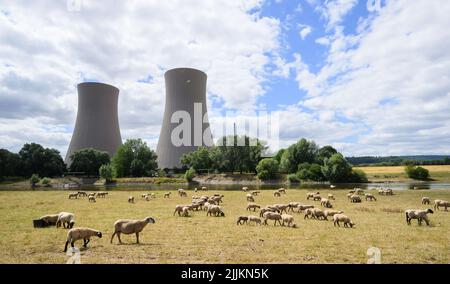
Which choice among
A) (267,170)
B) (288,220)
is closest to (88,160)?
(267,170)

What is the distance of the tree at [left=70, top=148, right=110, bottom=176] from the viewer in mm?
70312

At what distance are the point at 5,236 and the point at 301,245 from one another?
9502mm

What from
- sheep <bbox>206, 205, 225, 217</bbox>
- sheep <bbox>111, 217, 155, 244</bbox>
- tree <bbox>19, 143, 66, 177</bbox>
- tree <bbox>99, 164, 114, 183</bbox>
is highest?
tree <bbox>19, 143, 66, 177</bbox>

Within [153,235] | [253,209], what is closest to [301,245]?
[153,235]

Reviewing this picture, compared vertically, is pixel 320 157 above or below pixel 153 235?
above

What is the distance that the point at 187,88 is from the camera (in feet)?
200

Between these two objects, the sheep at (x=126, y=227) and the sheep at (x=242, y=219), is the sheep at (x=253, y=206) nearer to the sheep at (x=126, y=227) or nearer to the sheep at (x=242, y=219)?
the sheep at (x=242, y=219)

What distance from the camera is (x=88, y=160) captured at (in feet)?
232

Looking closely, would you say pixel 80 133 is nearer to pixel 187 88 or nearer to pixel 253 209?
pixel 187 88

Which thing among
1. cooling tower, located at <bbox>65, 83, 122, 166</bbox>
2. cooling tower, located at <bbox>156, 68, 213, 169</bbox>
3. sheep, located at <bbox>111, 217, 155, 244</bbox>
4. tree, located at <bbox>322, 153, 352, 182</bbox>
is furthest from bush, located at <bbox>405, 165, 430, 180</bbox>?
sheep, located at <bbox>111, 217, 155, 244</bbox>

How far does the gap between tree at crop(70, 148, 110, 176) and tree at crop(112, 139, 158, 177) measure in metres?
2.77

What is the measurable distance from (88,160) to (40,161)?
13.4 m

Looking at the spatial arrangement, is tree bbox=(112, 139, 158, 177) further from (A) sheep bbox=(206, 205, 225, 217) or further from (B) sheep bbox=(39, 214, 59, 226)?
(B) sheep bbox=(39, 214, 59, 226)

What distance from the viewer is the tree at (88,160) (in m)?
70.3
